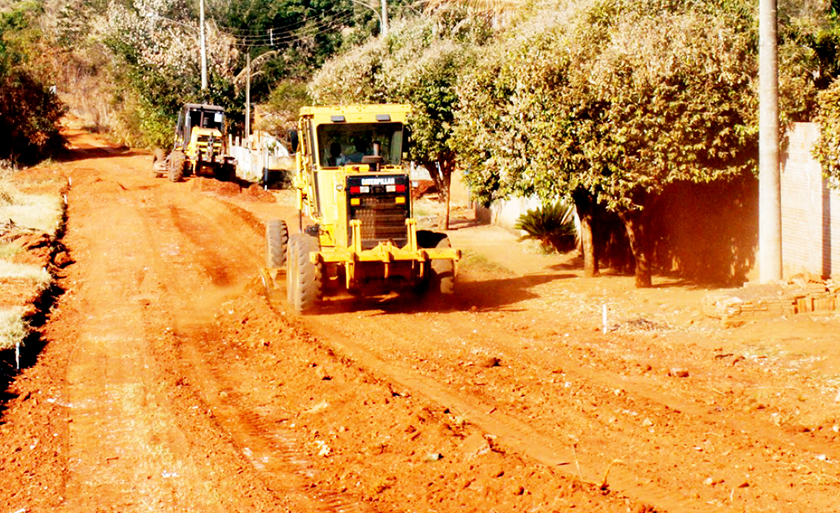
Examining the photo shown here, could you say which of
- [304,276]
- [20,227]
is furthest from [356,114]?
[20,227]

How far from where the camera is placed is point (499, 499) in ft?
25.1

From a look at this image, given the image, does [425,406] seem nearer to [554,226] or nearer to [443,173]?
[554,226]

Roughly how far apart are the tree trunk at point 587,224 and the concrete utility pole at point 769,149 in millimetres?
3809

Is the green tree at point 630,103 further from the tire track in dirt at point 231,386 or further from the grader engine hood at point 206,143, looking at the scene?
the grader engine hood at point 206,143

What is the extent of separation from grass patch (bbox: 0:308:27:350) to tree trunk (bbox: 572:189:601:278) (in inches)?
371

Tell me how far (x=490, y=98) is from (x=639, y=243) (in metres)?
3.73

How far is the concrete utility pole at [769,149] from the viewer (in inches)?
577

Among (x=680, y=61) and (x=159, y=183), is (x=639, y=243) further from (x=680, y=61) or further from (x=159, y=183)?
(x=159, y=183)

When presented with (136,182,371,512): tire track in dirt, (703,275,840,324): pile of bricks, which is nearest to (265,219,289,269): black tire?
→ (136,182,371,512): tire track in dirt

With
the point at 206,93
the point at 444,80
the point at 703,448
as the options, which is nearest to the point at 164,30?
the point at 206,93

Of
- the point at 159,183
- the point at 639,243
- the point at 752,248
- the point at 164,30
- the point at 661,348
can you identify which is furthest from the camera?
the point at 164,30

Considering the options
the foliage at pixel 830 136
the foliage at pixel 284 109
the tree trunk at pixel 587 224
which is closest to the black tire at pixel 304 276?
the tree trunk at pixel 587 224

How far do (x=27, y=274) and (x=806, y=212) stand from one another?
13686 mm

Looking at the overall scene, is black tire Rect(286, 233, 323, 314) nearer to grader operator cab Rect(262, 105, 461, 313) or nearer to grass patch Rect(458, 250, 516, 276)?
grader operator cab Rect(262, 105, 461, 313)
